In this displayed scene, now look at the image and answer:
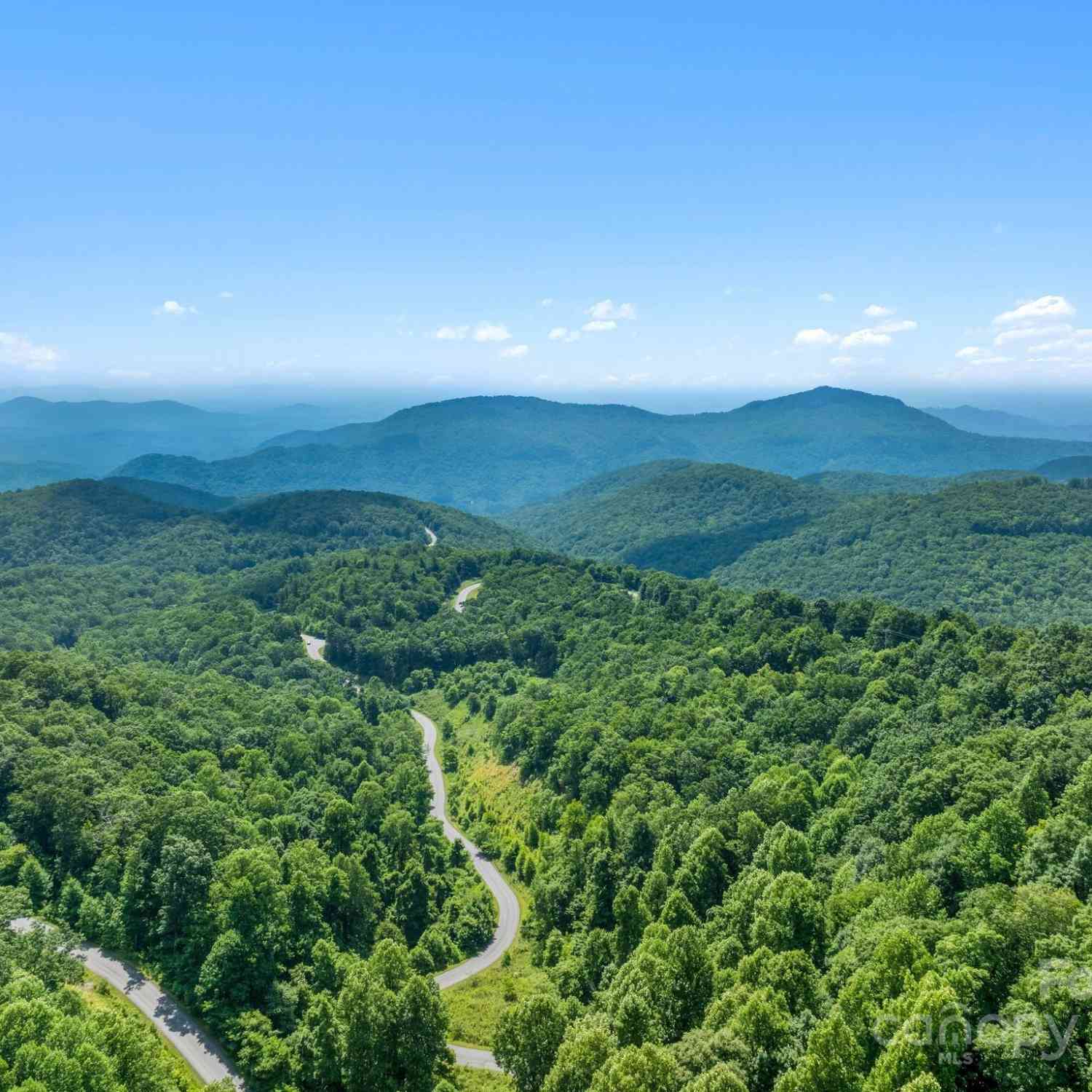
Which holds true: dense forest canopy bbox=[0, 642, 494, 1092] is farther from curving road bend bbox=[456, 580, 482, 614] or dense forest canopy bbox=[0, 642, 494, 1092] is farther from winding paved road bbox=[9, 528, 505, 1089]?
curving road bend bbox=[456, 580, 482, 614]

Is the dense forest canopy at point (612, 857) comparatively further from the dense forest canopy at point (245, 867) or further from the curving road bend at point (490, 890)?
the curving road bend at point (490, 890)

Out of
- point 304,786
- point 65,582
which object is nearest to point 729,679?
point 304,786

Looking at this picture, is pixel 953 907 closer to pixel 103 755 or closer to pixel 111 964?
pixel 111 964

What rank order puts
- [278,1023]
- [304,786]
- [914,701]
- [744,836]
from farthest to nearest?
[304,786] < [914,701] < [744,836] < [278,1023]

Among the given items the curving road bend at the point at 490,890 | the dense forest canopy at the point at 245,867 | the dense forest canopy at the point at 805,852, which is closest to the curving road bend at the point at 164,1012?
the dense forest canopy at the point at 245,867

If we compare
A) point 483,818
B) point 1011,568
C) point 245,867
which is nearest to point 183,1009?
point 245,867

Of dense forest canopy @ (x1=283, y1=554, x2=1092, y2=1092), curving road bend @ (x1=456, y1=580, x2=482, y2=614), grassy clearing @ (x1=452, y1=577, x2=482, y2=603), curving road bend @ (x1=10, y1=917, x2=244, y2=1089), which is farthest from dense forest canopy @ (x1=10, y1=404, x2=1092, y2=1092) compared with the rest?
grassy clearing @ (x1=452, y1=577, x2=482, y2=603)
